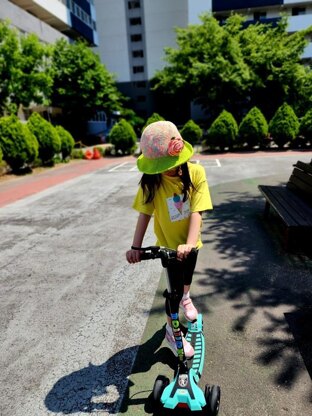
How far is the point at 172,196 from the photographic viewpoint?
7.69ft

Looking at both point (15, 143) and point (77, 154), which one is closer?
point (15, 143)

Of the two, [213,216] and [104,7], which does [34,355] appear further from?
[104,7]

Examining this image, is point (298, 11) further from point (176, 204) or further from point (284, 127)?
point (176, 204)

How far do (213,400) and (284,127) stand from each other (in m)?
18.0

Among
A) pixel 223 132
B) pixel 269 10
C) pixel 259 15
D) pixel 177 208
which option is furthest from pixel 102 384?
pixel 269 10

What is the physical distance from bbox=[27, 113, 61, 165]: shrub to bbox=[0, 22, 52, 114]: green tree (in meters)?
4.76

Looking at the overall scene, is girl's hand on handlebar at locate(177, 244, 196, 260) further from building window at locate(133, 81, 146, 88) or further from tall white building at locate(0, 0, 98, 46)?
building window at locate(133, 81, 146, 88)

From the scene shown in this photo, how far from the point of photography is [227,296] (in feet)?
12.2

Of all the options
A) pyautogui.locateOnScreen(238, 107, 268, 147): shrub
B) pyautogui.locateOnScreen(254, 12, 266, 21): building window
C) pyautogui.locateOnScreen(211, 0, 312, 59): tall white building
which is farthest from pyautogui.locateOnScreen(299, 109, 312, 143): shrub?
pyautogui.locateOnScreen(254, 12, 266, 21): building window

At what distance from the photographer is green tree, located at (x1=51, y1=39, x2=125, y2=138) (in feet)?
90.7

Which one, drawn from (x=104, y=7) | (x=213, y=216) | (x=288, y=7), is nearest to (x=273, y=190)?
(x=213, y=216)

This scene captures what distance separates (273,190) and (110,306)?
4.14 m

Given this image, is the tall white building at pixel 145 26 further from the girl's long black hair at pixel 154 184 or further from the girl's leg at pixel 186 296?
the girl's leg at pixel 186 296

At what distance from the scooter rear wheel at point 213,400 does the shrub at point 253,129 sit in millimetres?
17685
